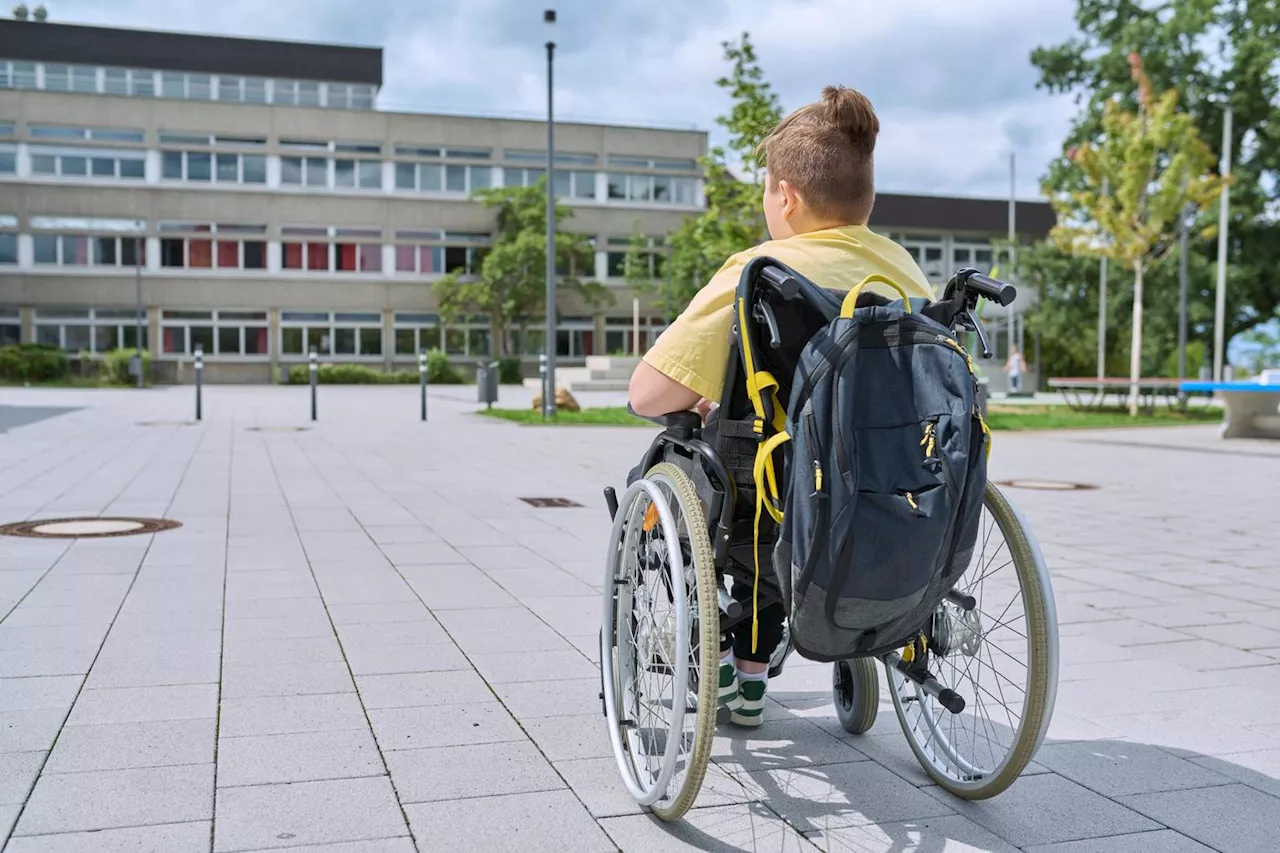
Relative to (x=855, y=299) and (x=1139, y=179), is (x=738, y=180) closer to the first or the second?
(x=1139, y=179)

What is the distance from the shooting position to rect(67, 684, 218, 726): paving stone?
3742 millimetres

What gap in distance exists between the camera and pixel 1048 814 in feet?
9.99

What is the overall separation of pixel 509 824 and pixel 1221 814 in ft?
5.82

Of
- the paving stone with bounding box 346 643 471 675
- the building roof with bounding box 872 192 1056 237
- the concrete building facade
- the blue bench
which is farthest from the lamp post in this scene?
the building roof with bounding box 872 192 1056 237

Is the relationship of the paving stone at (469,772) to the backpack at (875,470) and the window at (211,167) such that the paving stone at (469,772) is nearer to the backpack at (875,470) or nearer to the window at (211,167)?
the backpack at (875,470)

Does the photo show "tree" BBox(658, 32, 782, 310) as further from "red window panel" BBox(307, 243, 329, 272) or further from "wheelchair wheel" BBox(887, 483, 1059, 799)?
"red window panel" BBox(307, 243, 329, 272)

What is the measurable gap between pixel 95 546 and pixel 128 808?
4.50m

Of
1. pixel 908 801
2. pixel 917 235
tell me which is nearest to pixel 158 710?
pixel 908 801

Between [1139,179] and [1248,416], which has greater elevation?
[1139,179]

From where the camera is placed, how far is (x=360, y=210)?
52969 mm

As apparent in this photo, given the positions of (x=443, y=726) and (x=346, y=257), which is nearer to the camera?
(x=443, y=726)

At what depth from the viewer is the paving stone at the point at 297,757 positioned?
10.6 feet

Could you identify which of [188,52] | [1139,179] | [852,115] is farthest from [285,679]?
[188,52]

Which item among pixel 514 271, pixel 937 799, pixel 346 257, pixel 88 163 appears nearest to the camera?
pixel 937 799
